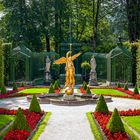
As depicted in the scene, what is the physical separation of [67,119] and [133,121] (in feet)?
10.2

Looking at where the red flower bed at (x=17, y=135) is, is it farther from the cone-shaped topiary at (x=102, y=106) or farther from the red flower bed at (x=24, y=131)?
the cone-shaped topiary at (x=102, y=106)

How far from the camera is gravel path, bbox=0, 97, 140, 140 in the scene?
14.0 meters

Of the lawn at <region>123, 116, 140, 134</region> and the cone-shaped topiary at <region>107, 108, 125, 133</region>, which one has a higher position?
the cone-shaped topiary at <region>107, 108, 125, 133</region>

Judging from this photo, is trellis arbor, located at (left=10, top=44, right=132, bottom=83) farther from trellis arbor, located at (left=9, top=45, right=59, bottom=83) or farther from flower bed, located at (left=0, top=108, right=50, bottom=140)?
flower bed, located at (left=0, top=108, right=50, bottom=140)

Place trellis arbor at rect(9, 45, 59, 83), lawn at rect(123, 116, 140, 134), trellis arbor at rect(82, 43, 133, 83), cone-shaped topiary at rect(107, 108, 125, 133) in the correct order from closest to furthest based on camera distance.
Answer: cone-shaped topiary at rect(107, 108, 125, 133) → lawn at rect(123, 116, 140, 134) → trellis arbor at rect(82, 43, 133, 83) → trellis arbor at rect(9, 45, 59, 83)

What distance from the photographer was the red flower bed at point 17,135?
1258 cm

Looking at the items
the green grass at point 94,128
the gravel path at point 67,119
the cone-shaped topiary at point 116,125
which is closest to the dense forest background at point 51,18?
the gravel path at point 67,119

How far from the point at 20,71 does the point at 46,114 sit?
21732 mm

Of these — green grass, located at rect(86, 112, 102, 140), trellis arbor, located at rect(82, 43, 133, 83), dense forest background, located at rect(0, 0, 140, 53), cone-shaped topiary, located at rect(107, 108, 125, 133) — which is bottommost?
green grass, located at rect(86, 112, 102, 140)

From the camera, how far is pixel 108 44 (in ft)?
185

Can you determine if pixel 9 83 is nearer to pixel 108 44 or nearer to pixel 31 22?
pixel 31 22

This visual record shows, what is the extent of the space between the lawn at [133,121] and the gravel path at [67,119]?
1877 millimetres

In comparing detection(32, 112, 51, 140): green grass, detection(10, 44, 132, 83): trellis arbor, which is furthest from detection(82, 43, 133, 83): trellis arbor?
detection(32, 112, 51, 140): green grass

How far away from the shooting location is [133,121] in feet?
55.5
